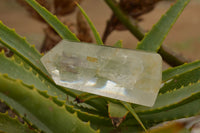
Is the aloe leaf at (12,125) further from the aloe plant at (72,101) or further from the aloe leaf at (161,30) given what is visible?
the aloe leaf at (161,30)

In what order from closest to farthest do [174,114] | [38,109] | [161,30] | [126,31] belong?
[38,109]
[174,114]
[161,30]
[126,31]

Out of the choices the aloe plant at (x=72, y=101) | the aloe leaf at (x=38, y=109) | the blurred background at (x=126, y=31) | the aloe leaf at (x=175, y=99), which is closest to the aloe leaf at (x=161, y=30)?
the aloe plant at (x=72, y=101)

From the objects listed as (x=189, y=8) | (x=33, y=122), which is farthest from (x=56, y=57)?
(x=189, y=8)

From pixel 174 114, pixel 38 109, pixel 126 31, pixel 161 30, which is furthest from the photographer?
pixel 126 31

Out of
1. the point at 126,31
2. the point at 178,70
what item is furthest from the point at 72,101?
the point at 126,31

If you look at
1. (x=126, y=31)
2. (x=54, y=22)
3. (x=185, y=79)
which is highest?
(x=54, y=22)

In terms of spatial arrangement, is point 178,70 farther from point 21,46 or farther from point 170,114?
point 21,46

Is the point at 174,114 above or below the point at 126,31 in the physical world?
above
